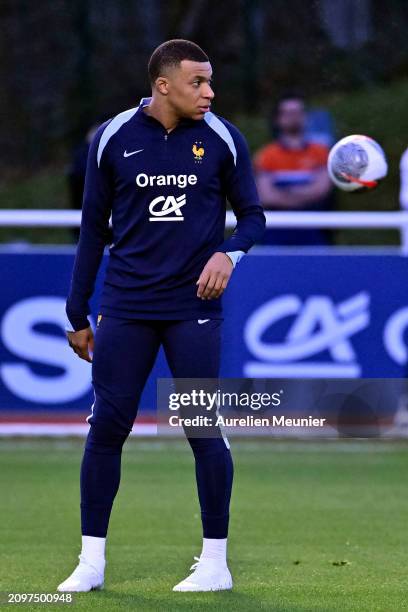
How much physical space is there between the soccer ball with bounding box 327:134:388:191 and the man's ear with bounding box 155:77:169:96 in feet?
4.55

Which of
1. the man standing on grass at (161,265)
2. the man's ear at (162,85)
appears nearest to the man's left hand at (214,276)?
the man standing on grass at (161,265)

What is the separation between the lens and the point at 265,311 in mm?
10508

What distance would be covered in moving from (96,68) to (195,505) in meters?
12.9

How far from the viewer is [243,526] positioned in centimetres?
779

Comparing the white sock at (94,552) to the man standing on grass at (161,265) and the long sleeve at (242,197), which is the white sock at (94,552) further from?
the long sleeve at (242,197)

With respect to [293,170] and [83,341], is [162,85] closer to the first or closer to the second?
[83,341]

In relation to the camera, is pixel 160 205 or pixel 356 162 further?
pixel 356 162

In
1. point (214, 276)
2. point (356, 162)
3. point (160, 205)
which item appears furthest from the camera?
point (356, 162)

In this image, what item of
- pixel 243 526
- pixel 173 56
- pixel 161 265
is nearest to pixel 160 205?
pixel 161 265

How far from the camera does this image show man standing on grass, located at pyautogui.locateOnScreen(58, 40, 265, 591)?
19.1 ft

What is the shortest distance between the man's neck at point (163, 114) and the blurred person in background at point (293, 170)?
6850mm

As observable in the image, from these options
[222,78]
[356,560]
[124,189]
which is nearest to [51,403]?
[356,560]

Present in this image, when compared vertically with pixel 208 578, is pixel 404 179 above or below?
above

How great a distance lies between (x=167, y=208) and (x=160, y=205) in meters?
0.03
